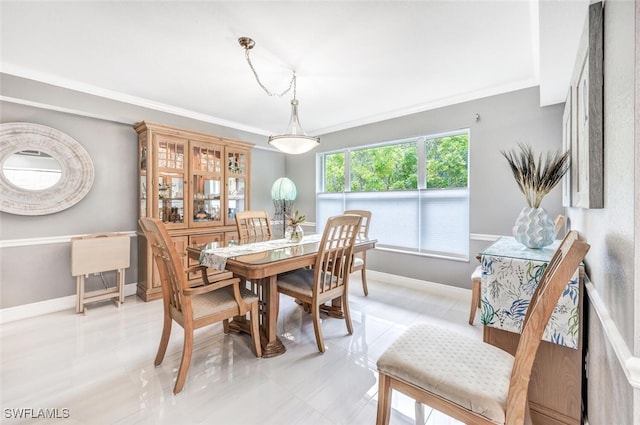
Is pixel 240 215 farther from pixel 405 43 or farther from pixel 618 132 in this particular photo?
pixel 618 132

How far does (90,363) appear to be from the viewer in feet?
6.36

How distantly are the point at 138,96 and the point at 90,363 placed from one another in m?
2.88

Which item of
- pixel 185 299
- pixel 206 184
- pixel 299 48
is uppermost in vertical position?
pixel 299 48

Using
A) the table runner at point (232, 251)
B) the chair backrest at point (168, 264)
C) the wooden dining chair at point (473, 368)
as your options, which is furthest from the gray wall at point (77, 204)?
the wooden dining chair at point (473, 368)

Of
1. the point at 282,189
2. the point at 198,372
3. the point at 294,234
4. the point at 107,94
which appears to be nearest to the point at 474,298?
the point at 294,234

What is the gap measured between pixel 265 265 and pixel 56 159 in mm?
2843

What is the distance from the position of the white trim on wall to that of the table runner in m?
1.96

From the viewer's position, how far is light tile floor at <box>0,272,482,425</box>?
1486 millimetres

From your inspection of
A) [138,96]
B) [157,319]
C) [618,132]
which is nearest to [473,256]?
[618,132]

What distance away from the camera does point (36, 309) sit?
2.77 m

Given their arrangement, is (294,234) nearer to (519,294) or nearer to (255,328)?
(255,328)

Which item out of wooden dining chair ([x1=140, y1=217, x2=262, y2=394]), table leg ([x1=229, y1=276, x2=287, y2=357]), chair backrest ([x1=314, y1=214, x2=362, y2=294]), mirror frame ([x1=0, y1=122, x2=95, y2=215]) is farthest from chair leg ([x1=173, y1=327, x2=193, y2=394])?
mirror frame ([x1=0, y1=122, x2=95, y2=215])

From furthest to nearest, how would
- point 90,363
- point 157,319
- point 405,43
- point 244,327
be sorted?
point 157,319
point 244,327
point 405,43
point 90,363

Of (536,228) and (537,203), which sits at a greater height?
(537,203)
